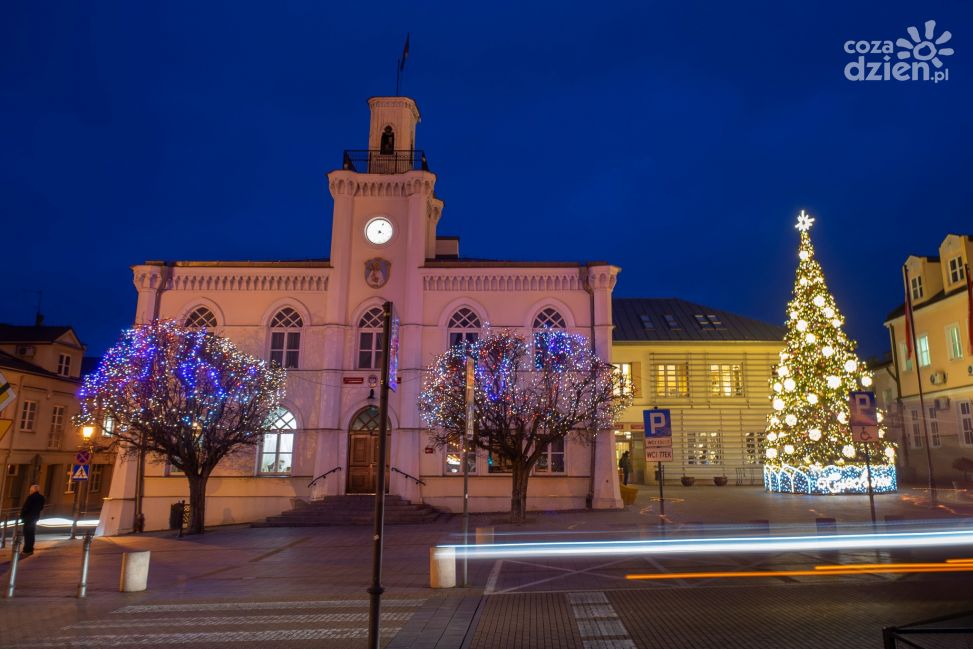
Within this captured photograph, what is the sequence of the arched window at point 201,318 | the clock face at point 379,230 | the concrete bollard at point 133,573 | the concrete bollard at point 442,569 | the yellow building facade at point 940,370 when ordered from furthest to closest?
the yellow building facade at point 940,370 < the clock face at point 379,230 < the arched window at point 201,318 < the concrete bollard at point 133,573 < the concrete bollard at point 442,569

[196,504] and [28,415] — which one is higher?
[28,415]

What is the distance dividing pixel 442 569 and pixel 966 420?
31.2 metres

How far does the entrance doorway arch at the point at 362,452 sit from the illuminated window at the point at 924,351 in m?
29.2

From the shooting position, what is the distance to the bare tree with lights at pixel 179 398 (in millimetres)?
21828

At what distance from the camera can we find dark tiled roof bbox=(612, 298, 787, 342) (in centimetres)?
3703

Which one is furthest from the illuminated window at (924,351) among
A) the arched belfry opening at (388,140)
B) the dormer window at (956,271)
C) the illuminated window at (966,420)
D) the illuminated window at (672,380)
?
the arched belfry opening at (388,140)

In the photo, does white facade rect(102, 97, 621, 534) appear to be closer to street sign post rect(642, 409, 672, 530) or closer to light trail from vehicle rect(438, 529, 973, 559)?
street sign post rect(642, 409, 672, 530)

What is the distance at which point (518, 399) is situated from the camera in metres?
21.5

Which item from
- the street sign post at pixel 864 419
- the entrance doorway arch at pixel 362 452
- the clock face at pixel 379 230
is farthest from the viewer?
the clock face at pixel 379 230

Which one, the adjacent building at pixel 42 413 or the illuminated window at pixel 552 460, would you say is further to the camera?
the adjacent building at pixel 42 413

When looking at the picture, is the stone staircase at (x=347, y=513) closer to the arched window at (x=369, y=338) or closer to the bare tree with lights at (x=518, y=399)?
the bare tree with lights at (x=518, y=399)

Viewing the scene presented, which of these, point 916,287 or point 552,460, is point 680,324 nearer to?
point 916,287

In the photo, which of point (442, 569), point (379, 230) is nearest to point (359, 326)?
point (379, 230)

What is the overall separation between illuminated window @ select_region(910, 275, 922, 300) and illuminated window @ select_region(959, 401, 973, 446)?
7.27m
